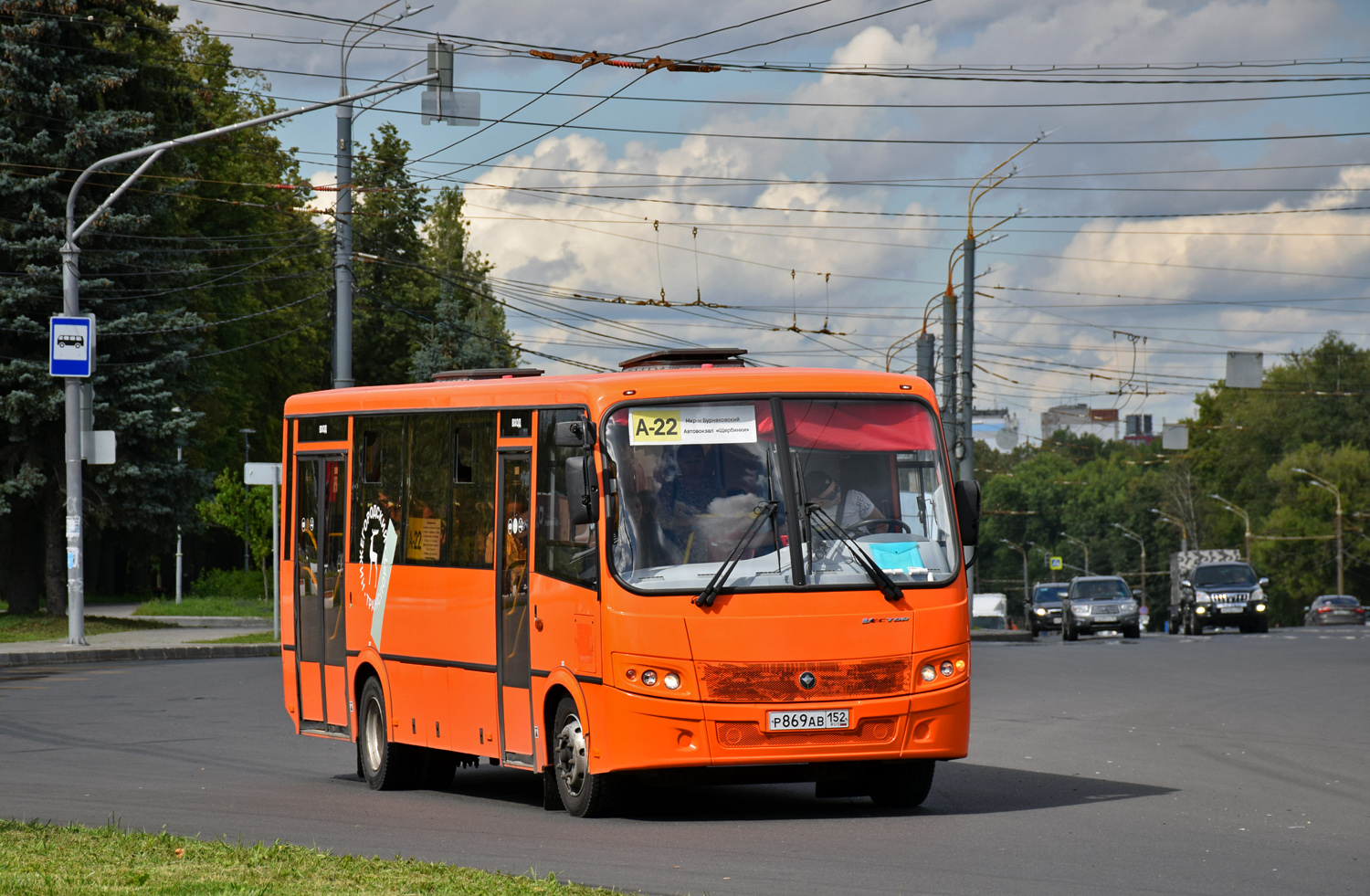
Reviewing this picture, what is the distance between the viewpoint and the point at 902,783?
1199 centimetres

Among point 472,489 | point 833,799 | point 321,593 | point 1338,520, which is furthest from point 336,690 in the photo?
point 1338,520

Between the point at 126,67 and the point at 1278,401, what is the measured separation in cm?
9497

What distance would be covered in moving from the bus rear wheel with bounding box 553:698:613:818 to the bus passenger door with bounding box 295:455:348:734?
347cm

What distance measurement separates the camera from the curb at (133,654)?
29688 millimetres

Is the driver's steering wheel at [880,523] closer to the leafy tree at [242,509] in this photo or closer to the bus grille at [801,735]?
the bus grille at [801,735]

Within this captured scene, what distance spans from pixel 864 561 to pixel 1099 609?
1413 inches

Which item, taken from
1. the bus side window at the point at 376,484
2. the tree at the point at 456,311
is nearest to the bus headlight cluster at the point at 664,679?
the bus side window at the point at 376,484

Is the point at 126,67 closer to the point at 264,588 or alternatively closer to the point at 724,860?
the point at 264,588

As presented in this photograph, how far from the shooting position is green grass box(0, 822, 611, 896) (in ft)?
26.2

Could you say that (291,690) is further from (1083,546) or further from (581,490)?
(1083,546)

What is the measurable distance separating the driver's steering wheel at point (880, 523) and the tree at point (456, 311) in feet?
147

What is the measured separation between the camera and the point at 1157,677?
2734 centimetres

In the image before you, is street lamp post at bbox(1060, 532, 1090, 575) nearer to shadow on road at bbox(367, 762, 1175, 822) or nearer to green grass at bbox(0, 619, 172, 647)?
green grass at bbox(0, 619, 172, 647)

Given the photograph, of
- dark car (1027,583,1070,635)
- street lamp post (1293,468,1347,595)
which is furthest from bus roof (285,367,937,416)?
street lamp post (1293,468,1347,595)
